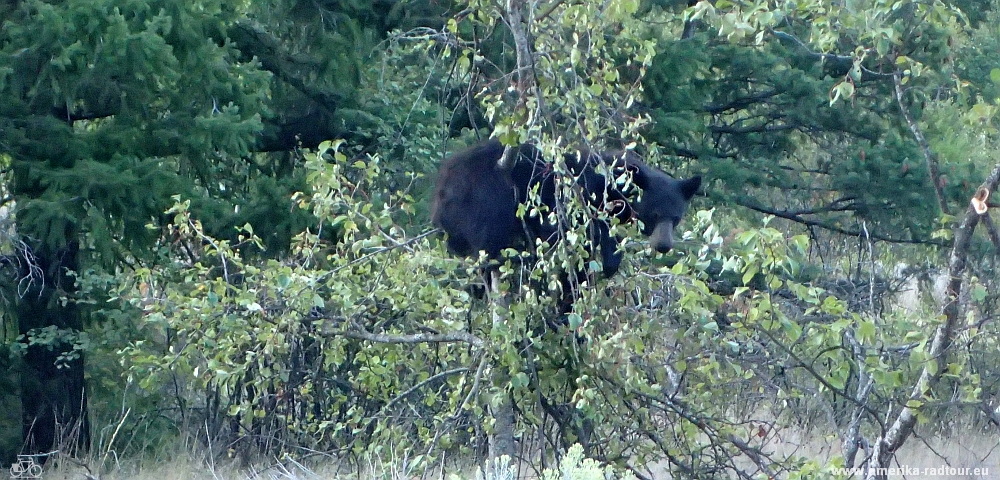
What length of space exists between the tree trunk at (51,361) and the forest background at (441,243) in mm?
32

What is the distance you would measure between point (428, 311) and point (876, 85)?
7422 mm

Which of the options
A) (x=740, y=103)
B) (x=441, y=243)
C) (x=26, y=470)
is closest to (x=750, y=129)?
(x=740, y=103)

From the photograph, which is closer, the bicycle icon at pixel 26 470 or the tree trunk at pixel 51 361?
the bicycle icon at pixel 26 470

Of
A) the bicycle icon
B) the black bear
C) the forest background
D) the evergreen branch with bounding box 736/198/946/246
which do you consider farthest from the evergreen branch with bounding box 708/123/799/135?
the bicycle icon

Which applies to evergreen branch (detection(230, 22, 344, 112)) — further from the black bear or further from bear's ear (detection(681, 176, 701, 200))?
bear's ear (detection(681, 176, 701, 200))

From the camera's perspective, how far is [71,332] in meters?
8.37

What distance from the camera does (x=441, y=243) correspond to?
5383mm

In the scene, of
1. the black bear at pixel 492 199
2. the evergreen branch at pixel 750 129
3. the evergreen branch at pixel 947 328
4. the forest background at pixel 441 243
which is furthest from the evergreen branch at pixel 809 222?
the evergreen branch at pixel 947 328

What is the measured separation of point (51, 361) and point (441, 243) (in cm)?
537

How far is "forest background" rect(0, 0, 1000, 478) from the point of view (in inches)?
160

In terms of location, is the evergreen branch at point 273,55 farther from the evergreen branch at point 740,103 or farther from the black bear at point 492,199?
the evergreen branch at point 740,103

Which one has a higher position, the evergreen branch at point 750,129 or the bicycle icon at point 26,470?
the evergreen branch at point 750,129

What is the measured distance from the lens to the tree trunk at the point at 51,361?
8.15 metres

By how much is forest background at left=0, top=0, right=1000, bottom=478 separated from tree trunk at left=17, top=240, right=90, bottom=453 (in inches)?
1.3
